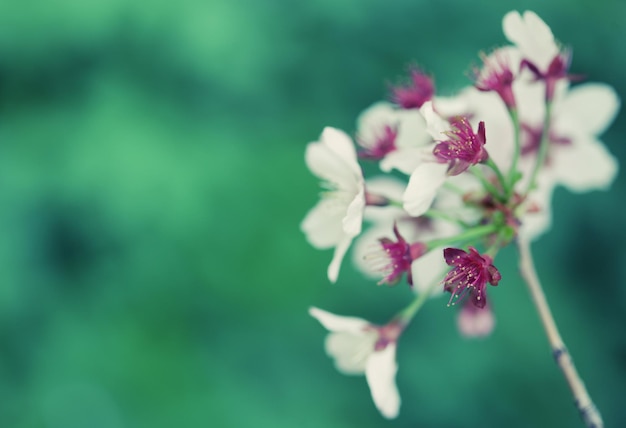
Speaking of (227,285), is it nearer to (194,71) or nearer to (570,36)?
(194,71)

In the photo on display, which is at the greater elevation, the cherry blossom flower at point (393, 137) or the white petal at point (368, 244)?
the cherry blossom flower at point (393, 137)

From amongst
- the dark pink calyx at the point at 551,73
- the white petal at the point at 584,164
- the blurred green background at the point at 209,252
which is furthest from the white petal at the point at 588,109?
the blurred green background at the point at 209,252

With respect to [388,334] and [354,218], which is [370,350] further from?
[354,218]

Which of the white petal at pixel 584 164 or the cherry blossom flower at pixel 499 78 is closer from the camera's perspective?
the cherry blossom flower at pixel 499 78

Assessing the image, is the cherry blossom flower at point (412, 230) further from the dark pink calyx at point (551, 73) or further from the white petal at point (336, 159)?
the dark pink calyx at point (551, 73)

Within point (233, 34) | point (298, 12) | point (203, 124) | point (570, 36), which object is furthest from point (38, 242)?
point (570, 36)

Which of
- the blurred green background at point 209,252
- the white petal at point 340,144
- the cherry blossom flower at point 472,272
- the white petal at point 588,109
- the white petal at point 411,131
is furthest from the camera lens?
the blurred green background at point 209,252

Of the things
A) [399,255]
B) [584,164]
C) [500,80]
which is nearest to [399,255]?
[399,255]
